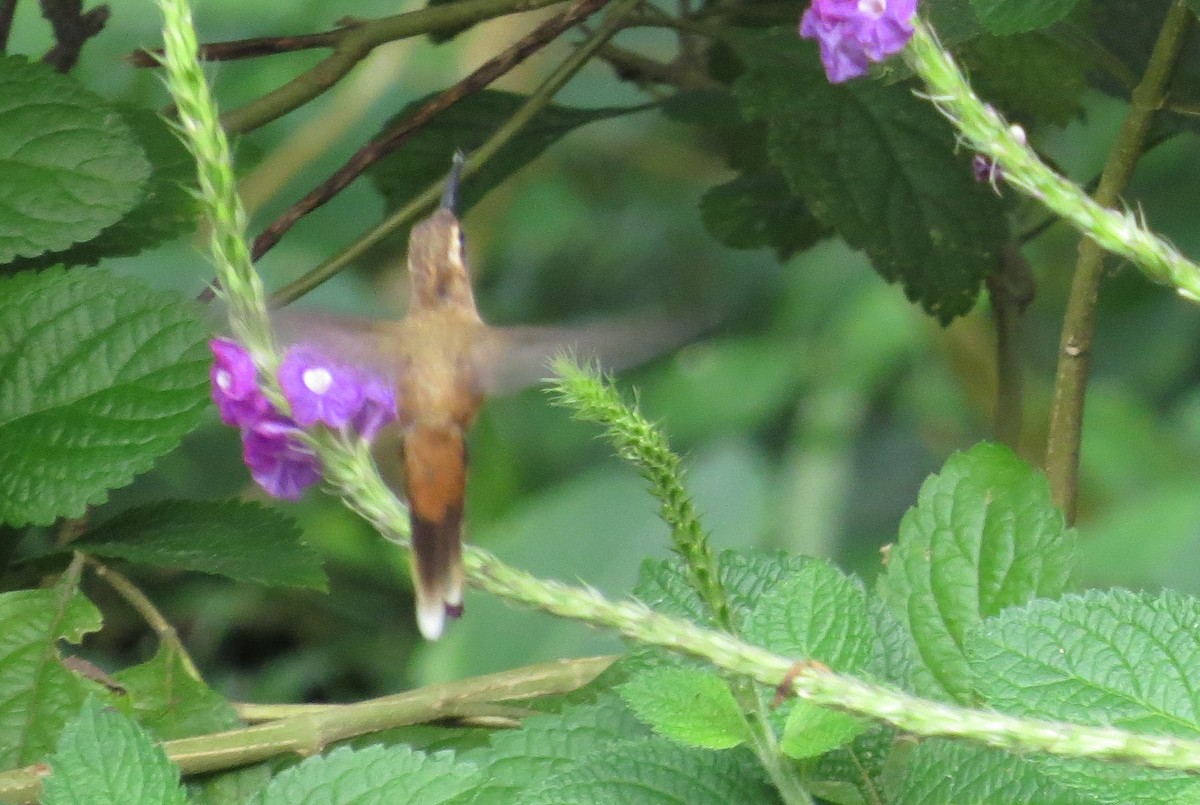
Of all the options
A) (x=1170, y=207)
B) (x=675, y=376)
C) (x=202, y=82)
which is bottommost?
(x=675, y=376)

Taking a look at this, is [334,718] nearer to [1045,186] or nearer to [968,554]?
[968,554]

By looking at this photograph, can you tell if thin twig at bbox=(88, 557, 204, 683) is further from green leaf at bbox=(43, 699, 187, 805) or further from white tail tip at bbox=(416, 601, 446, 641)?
white tail tip at bbox=(416, 601, 446, 641)

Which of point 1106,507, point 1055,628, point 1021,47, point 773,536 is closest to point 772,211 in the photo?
point 1021,47

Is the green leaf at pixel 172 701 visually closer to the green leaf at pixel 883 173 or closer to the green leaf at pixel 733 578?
the green leaf at pixel 733 578

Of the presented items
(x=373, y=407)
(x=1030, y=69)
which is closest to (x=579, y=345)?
(x=373, y=407)

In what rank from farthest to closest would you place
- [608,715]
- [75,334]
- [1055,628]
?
1. [75,334]
2. [608,715]
3. [1055,628]

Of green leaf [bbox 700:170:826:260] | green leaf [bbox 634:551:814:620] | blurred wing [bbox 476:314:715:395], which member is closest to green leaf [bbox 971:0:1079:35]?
blurred wing [bbox 476:314:715:395]

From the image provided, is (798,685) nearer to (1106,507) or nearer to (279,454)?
(279,454)

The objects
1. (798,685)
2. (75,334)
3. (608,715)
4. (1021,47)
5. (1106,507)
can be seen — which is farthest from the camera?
(1106,507)
